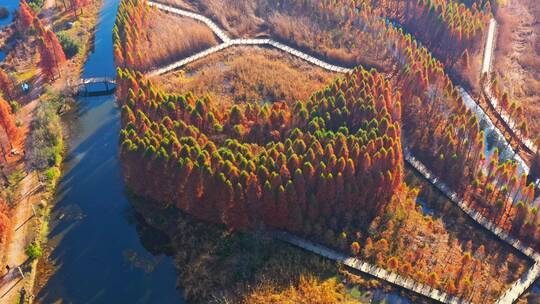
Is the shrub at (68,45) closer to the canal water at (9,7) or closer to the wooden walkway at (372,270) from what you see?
the canal water at (9,7)

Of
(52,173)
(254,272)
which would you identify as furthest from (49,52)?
(254,272)

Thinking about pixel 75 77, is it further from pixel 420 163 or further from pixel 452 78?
pixel 452 78

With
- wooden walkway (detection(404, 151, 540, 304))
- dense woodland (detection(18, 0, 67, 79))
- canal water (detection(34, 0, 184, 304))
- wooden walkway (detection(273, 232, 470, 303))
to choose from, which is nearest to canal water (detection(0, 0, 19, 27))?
dense woodland (detection(18, 0, 67, 79))

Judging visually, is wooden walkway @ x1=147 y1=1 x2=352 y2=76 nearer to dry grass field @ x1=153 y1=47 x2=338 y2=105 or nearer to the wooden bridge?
dry grass field @ x1=153 y1=47 x2=338 y2=105

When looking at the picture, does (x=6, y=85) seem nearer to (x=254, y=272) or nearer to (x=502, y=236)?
(x=254, y=272)

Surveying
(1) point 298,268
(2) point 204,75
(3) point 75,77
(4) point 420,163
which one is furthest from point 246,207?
(3) point 75,77

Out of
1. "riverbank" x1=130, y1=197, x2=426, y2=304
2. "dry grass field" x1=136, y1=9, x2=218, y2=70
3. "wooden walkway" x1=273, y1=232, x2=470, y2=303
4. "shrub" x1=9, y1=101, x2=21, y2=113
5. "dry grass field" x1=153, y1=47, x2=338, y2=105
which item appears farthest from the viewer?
"dry grass field" x1=136, y1=9, x2=218, y2=70
